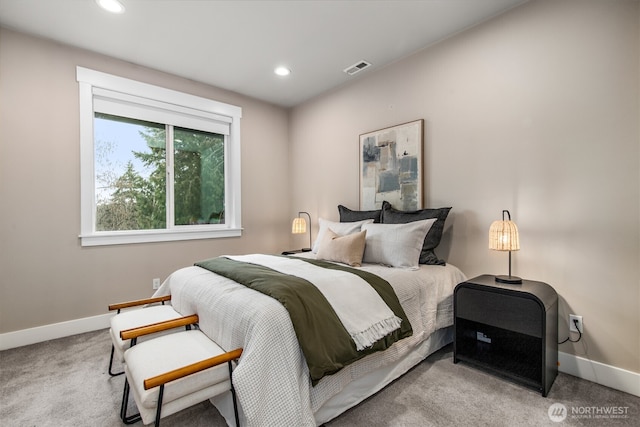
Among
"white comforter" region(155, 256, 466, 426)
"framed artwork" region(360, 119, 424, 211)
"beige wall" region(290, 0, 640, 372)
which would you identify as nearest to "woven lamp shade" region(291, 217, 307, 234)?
"framed artwork" region(360, 119, 424, 211)

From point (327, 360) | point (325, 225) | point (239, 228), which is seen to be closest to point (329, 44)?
point (325, 225)

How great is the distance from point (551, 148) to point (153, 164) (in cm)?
378

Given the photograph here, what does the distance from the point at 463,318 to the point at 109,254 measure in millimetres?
3278

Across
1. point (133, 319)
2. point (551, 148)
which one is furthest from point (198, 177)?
point (551, 148)

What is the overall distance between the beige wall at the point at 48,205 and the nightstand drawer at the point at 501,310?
9.99 feet

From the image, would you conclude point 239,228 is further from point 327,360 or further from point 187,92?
point 327,360

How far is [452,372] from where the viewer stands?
2.13m

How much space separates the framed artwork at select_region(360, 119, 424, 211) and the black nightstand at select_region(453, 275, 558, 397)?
1.08 meters

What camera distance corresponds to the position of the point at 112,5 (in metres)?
2.31

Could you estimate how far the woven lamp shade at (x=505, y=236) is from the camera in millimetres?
2111

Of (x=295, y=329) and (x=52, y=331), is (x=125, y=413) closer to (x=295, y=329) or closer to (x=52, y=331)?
(x=295, y=329)

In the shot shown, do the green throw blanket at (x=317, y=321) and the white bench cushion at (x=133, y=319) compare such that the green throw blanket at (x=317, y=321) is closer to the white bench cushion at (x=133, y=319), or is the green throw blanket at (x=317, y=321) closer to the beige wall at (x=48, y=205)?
the white bench cushion at (x=133, y=319)

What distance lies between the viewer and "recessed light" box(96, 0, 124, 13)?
227 centimetres

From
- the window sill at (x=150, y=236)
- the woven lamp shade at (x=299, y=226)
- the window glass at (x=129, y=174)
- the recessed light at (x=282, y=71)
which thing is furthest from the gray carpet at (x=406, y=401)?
the recessed light at (x=282, y=71)
